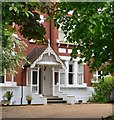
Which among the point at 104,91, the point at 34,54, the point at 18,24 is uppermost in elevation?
the point at 18,24

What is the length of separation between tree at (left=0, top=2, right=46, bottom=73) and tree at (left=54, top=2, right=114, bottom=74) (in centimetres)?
105

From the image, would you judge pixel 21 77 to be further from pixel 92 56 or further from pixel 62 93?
pixel 92 56

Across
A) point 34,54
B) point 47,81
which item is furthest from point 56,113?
point 47,81

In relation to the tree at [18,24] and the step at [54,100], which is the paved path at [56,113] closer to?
the tree at [18,24]

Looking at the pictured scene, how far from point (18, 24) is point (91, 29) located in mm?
5213

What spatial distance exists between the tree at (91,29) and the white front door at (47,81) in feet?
52.0

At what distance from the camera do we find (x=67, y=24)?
1038 cm

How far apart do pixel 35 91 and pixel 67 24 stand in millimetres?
15589

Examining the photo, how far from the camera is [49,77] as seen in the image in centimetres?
2688

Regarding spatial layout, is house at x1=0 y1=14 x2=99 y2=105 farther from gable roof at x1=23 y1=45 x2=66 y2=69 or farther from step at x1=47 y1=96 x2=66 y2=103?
A: step at x1=47 y1=96 x2=66 y2=103

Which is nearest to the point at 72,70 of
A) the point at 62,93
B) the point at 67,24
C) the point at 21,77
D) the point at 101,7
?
the point at 62,93

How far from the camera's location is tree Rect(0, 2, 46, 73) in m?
9.15

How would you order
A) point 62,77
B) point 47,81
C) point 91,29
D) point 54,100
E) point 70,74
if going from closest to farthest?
point 91,29 → point 54,100 → point 47,81 → point 62,77 → point 70,74

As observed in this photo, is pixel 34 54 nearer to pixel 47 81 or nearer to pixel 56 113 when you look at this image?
pixel 47 81
